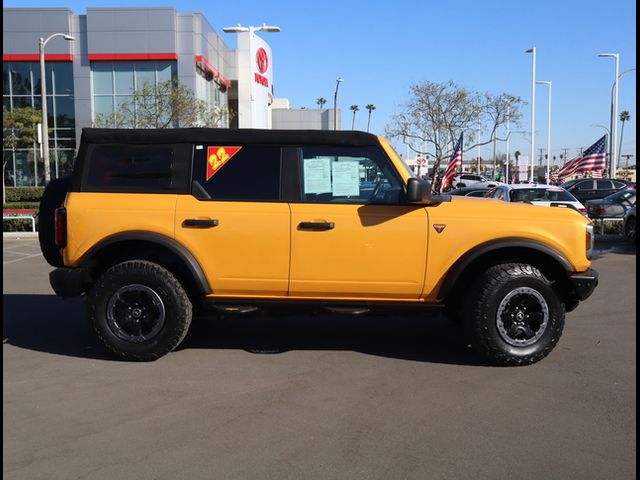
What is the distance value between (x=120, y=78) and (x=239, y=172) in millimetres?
31564

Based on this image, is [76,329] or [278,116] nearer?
[76,329]

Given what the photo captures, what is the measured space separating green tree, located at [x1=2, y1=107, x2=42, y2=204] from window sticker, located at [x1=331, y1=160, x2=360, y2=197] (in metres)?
29.0

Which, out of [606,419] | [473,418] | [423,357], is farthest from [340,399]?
[606,419]

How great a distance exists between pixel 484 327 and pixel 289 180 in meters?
2.16

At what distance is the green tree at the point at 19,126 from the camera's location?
97.8ft

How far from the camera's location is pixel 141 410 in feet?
14.2

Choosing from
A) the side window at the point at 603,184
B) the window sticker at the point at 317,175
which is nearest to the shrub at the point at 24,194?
the window sticker at the point at 317,175

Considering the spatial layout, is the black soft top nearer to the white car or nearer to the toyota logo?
the white car

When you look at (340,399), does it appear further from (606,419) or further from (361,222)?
(606,419)

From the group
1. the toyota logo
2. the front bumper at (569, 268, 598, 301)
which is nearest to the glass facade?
the toyota logo

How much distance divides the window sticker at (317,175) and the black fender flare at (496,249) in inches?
52.6

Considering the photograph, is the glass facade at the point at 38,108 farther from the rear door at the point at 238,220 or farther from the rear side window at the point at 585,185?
the rear door at the point at 238,220

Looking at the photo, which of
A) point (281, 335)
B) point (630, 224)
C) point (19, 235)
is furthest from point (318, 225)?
point (19, 235)

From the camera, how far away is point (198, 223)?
5.25 metres
